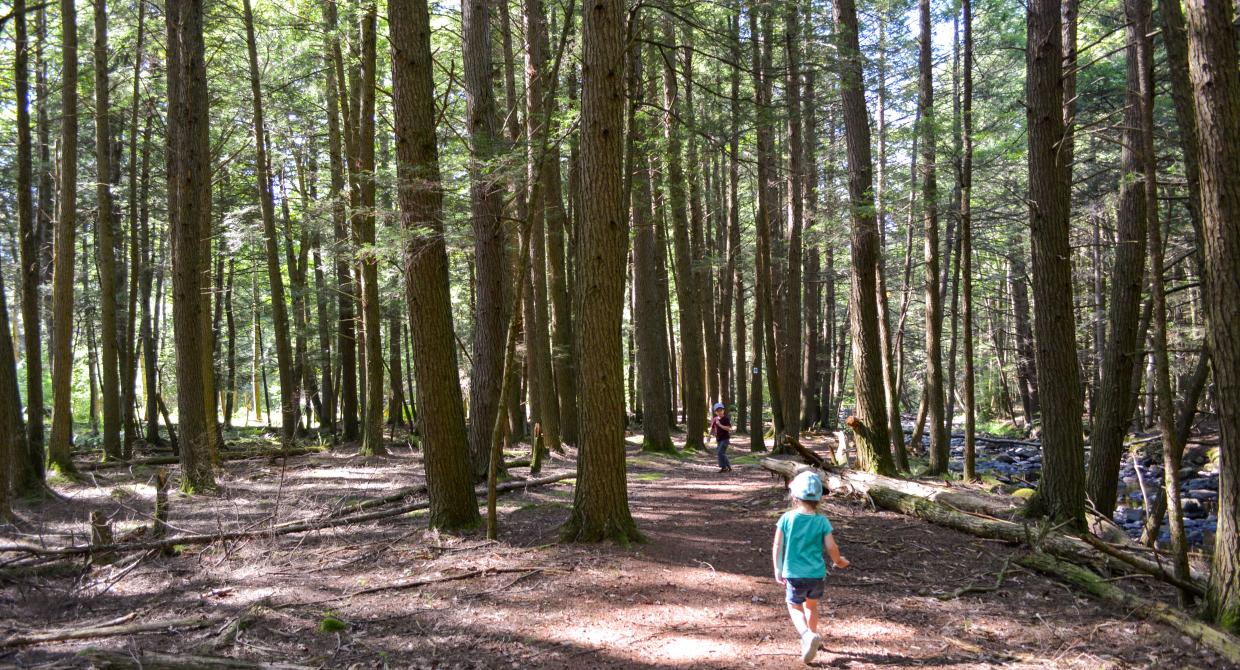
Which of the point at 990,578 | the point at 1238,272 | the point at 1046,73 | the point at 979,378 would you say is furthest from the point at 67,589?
the point at 979,378

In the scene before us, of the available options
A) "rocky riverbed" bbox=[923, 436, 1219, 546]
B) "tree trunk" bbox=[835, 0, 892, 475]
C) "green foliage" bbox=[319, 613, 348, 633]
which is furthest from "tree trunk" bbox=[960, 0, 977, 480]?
"green foliage" bbox=[319, 613, 348, 633]

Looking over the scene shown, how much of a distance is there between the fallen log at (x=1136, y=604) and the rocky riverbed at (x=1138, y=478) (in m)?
1.82

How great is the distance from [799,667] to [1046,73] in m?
7.37

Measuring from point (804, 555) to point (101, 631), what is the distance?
5.41 metres

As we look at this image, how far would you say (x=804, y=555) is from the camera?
15.9 ft

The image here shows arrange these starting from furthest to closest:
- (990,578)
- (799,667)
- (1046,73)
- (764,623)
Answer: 1. (1046,73)
2. (990,578)
3. (764,623)
4. (799,667)

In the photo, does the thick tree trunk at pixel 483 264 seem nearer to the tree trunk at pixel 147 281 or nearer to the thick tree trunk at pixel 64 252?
the thick tree trunk at pixel 64 252

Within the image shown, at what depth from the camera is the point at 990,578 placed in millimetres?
6570

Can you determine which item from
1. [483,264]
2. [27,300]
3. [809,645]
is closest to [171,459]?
[27,300]

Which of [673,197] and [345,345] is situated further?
[345,345]

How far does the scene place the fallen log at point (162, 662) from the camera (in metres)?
4.36

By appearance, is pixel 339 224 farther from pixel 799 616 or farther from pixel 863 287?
pixel 799 616

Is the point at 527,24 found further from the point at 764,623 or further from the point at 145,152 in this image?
the point at 145,152

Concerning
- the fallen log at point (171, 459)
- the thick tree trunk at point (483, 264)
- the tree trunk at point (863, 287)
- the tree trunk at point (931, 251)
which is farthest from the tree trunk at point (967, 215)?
the fallen log at point (171, 459)
